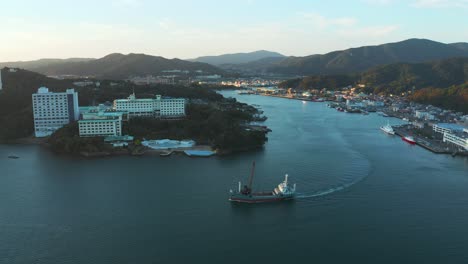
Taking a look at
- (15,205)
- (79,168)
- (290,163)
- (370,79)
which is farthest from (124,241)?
(370,79)

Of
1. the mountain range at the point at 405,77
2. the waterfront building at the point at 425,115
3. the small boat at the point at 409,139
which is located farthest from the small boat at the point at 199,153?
the mountain range at the point at 405,77

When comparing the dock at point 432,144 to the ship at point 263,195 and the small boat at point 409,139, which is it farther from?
the ship at point 263,195

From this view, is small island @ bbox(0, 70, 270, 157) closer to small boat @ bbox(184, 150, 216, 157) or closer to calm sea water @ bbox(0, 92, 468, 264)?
small boat @ bbox(184, 150, 216, 157)

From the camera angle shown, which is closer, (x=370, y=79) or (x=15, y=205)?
(x=15, y=205)

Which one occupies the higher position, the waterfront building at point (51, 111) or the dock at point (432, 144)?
the waterfront building at point (51, 111)

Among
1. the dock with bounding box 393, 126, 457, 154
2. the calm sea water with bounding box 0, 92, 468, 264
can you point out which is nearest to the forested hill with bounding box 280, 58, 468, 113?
the dock with bounding box 393, 126, 457, 154

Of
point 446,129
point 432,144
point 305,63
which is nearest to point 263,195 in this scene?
point 432,144

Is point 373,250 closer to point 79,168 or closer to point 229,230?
point 229,230
